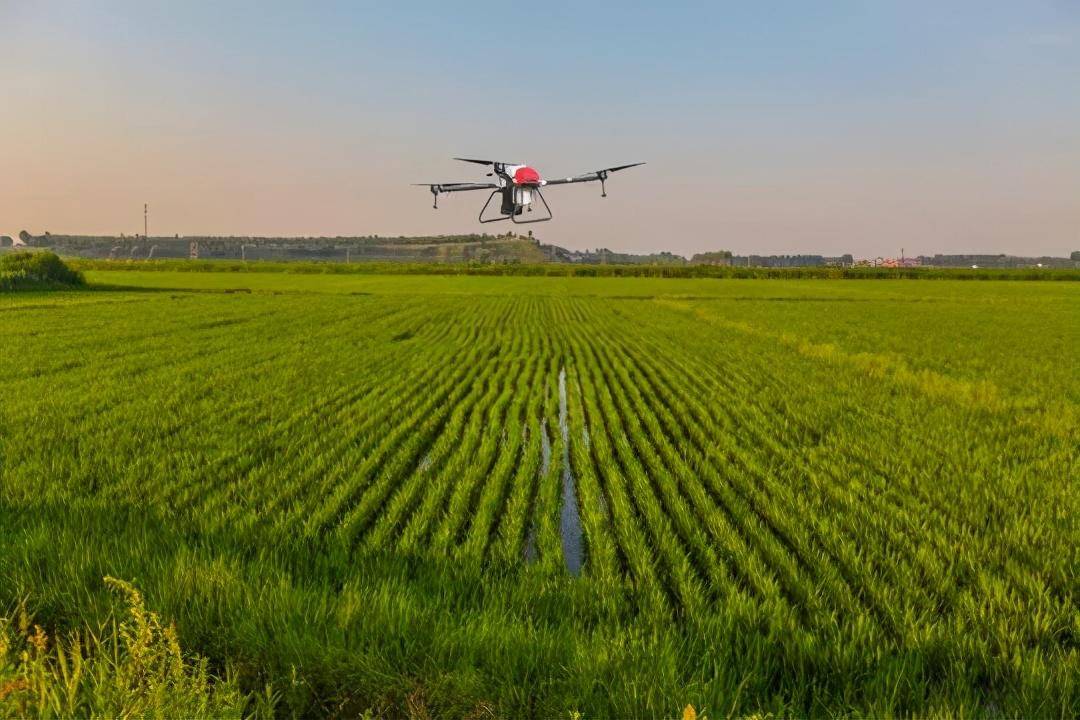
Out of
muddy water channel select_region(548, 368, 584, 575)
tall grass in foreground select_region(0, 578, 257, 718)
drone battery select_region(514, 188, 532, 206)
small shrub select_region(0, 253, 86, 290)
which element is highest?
drone battery select_region(514, 188, 532, 206)

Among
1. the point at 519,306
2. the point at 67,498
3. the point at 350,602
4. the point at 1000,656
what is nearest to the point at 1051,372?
the point at 1000,656

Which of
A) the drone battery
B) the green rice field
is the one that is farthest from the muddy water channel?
the drone battery

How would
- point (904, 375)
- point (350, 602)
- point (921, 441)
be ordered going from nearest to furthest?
point (350, 602) < point (921, 441) < point (904, 375)

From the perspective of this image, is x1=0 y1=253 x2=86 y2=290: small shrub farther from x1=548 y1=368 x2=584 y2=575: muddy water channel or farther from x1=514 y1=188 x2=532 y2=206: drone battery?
x1=548 y1=368 x2=584 y2=575: muddy water channel

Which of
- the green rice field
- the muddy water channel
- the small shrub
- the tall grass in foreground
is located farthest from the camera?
the small shrub

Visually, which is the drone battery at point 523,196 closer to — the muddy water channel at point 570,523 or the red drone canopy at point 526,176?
the red drone canopy at point 526,176

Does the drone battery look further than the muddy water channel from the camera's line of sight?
Yes

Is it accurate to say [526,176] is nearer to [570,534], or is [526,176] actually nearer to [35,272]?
[570,534]

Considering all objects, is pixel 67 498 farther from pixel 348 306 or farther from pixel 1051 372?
pixel 348 306
